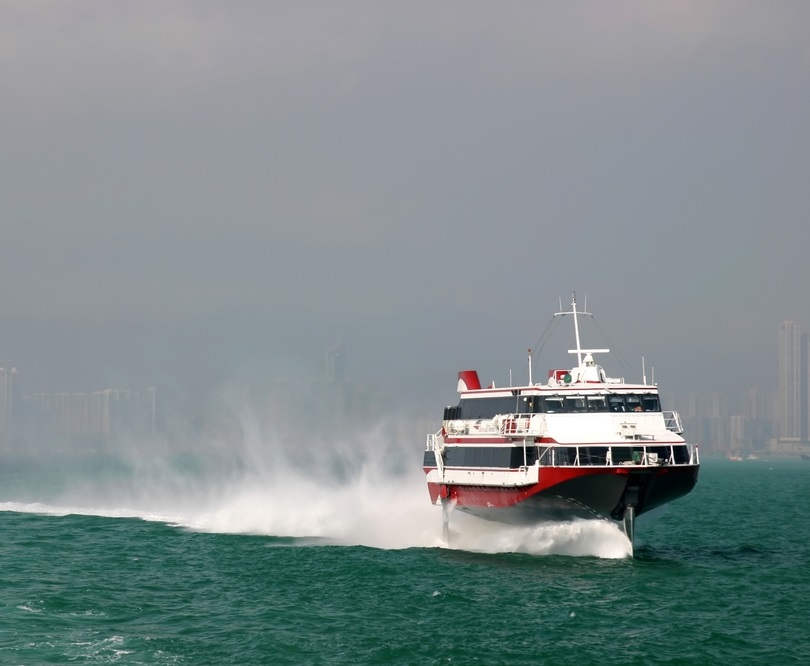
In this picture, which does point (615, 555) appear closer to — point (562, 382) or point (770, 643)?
point (562, 382)

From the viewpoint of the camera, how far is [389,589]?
124 ft

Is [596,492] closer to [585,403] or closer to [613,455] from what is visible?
[613,455]

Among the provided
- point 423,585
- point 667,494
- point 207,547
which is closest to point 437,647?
point 423,585

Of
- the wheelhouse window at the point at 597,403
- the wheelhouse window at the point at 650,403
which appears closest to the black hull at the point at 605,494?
the wheelhouse window at the point at 650,403

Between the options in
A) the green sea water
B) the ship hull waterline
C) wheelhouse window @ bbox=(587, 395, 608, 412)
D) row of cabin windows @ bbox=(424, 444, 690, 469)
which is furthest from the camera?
wheelhouse window @ bbox=(587, 395, 608, 412)

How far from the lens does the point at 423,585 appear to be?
127ft

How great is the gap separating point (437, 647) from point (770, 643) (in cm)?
948

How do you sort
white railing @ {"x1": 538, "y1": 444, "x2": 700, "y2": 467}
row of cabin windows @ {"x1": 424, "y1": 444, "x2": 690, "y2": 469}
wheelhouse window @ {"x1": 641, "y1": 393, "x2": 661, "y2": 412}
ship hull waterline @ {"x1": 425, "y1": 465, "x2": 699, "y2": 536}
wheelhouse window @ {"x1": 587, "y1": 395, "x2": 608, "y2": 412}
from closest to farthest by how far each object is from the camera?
ship hull waterline @ {"x1": 425, "y1": 465, "x2": 699, "y2": 536}, white railing @ {"x1": 538, "y1": 444, "x2": 700, "y2": 467}, row of cabin windows @ {"x1": 424, "y1": 444, "x2": 690, "y2": 469}, wheelhouse window @ {"x1": 587, "y1": 395, "x2": 608, "y2": 412}, wheelhouse window @ {"x1": 641, "y1": 393, "x2": 661, "y2": 412}

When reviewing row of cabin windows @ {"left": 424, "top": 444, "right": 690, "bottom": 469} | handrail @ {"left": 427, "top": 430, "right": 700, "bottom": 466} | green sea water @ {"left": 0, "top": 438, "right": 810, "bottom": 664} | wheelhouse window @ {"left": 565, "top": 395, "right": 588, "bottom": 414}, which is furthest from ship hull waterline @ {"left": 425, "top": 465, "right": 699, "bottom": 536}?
wheelhouse window @ {"left": 565, "top": 395, "right": 588, "bottom": 414}

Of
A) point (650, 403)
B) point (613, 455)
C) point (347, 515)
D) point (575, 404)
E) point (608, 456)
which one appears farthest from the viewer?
point (347, 515)

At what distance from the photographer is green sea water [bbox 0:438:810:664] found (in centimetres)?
2919

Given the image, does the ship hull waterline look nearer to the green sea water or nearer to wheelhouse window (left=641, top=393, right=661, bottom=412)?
the green sea water

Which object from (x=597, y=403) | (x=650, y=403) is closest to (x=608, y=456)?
(x=597, y=403)

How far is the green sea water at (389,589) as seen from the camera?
2919cm
